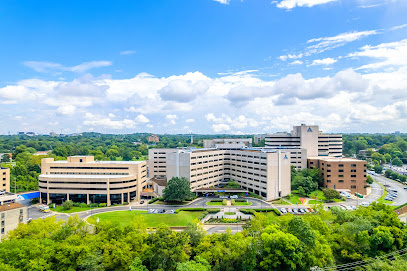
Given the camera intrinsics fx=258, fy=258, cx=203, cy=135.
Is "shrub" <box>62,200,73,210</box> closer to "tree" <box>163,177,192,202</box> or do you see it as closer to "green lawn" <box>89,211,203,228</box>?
"green lawn" <box>89,211,203,228</box>

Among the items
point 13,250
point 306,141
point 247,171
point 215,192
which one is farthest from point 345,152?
point 13,250

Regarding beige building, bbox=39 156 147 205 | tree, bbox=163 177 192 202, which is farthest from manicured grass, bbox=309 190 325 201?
beige building, bbox=39 156 147 205

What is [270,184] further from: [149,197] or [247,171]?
[149,197]

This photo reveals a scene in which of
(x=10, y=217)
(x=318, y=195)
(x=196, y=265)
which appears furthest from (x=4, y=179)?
(x=318, y=195)

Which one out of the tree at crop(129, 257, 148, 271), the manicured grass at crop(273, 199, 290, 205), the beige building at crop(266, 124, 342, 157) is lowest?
the manicured grass at crop(273, 199, 290, 205)

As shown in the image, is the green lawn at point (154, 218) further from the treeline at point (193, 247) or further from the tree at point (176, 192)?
the treeline at point (193, 247)

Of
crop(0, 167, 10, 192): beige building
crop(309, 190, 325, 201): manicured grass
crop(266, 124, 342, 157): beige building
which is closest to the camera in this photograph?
crop(309, 190, 325, 201): manicured grass
